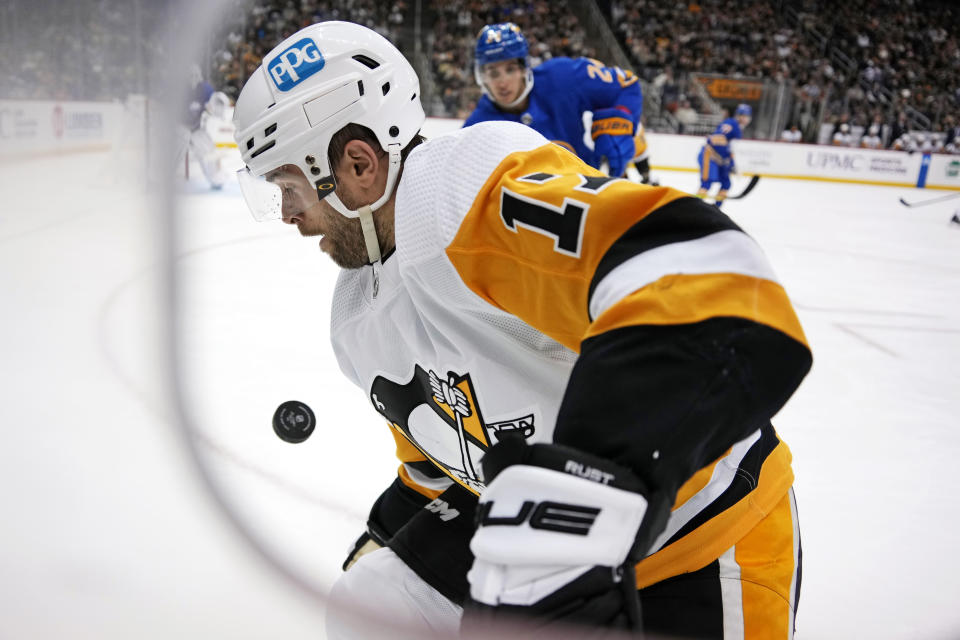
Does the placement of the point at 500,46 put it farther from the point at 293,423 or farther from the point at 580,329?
the point at 580,329

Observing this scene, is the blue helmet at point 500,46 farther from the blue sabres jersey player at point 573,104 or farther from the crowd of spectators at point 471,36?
the crowd of spectators at point 471,36

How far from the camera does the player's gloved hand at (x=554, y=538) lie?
61 centimetres

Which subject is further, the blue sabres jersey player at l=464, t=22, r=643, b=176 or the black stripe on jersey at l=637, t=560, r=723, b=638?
the blue sabres jersey player at l=464, t=22, r=643, b=176

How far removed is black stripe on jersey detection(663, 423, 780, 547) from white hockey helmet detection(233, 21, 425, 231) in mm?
604

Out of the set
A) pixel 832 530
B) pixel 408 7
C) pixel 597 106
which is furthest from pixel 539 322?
pixel 408 7

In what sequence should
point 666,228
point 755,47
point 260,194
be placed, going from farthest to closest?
point 755,47 < point 260,194 < point 666,228

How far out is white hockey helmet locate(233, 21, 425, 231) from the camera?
1.15 meters

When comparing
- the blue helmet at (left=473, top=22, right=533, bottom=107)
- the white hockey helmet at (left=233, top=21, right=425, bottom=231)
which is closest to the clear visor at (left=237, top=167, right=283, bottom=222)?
the white hockey helmet at (left=233, top=21, right=425, bottom=231)

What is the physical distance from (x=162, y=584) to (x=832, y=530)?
1.90 metres

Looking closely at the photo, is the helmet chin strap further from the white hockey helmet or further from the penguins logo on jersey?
the penguins logo on jersey

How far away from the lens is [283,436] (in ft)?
4.68

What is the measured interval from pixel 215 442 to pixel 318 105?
51 centimetres

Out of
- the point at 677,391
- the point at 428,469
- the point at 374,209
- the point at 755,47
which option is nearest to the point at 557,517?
the point at 677,391

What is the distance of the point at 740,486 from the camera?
1076 millimetres
